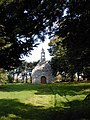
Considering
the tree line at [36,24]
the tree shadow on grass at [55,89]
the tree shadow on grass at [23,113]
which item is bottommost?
the tree shadow on grass at [23,113]

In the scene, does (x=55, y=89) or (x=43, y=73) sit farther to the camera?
(x=43, y=73)

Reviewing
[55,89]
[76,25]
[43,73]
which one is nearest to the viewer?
[76,25]

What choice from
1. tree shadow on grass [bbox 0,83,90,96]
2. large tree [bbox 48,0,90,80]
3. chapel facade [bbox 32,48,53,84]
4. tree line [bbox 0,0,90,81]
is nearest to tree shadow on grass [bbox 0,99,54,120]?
tree line [bbox 0,0,90,81]

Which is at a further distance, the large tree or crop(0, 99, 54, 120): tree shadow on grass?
crop(0, 99, 54, 120): tree shadow on grass

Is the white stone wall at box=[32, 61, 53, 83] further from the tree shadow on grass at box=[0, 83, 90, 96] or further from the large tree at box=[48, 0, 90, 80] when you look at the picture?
the large tree at box=[48, 0, 90, 80]

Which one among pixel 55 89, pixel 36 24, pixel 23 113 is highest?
pixel 36 24

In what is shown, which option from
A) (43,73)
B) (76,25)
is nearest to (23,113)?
(76,25)

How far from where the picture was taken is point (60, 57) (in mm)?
73688

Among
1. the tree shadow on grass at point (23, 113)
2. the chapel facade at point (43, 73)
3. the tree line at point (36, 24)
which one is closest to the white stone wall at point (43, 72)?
the chapel facade at point (43, 73)

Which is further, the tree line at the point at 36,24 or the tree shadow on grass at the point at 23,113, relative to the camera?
the tree shadow on grass at the point at 23,113

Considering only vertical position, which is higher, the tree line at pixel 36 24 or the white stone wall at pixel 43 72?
the white stone wall at pixel 43 72

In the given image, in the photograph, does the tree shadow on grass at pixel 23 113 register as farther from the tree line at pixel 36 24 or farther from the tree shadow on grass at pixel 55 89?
the tree shadow on grass at pixel 55 89

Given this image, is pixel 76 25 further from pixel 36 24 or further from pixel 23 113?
pixel 23 113

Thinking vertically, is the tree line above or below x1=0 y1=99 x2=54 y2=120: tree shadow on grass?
above
